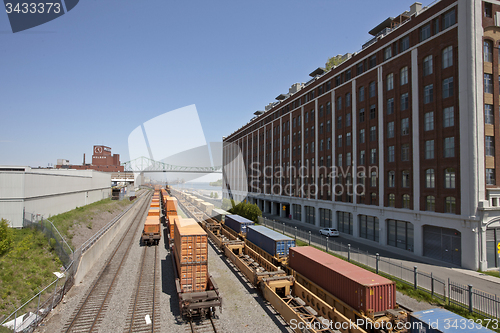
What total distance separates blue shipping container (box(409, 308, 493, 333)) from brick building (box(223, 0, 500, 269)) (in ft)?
60.8

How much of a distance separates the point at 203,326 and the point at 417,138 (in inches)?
1131

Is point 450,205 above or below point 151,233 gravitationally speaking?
above

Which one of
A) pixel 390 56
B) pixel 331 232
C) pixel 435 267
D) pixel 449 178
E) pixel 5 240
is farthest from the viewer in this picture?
pixel 331 232

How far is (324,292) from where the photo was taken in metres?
15.7

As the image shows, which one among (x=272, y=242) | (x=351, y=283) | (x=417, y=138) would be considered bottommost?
(x=272, y=242)

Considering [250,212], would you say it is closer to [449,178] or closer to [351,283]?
[449,178]

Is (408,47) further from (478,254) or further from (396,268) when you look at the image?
(396,268)

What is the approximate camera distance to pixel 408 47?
3300 centimetres

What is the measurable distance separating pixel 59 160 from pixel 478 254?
556 ft

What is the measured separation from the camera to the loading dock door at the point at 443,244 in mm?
26609

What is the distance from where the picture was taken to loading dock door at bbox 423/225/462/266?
2661cm

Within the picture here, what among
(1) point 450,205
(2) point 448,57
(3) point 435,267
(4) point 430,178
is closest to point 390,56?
(2) point 448,57

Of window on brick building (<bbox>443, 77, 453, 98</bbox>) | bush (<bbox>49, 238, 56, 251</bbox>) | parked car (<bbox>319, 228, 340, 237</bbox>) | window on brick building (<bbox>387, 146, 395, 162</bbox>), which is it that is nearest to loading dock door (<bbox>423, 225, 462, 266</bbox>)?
window on brick building (<bbox>387, 146, 395, 162</bbox>)

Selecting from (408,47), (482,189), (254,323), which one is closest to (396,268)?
(482,189)
